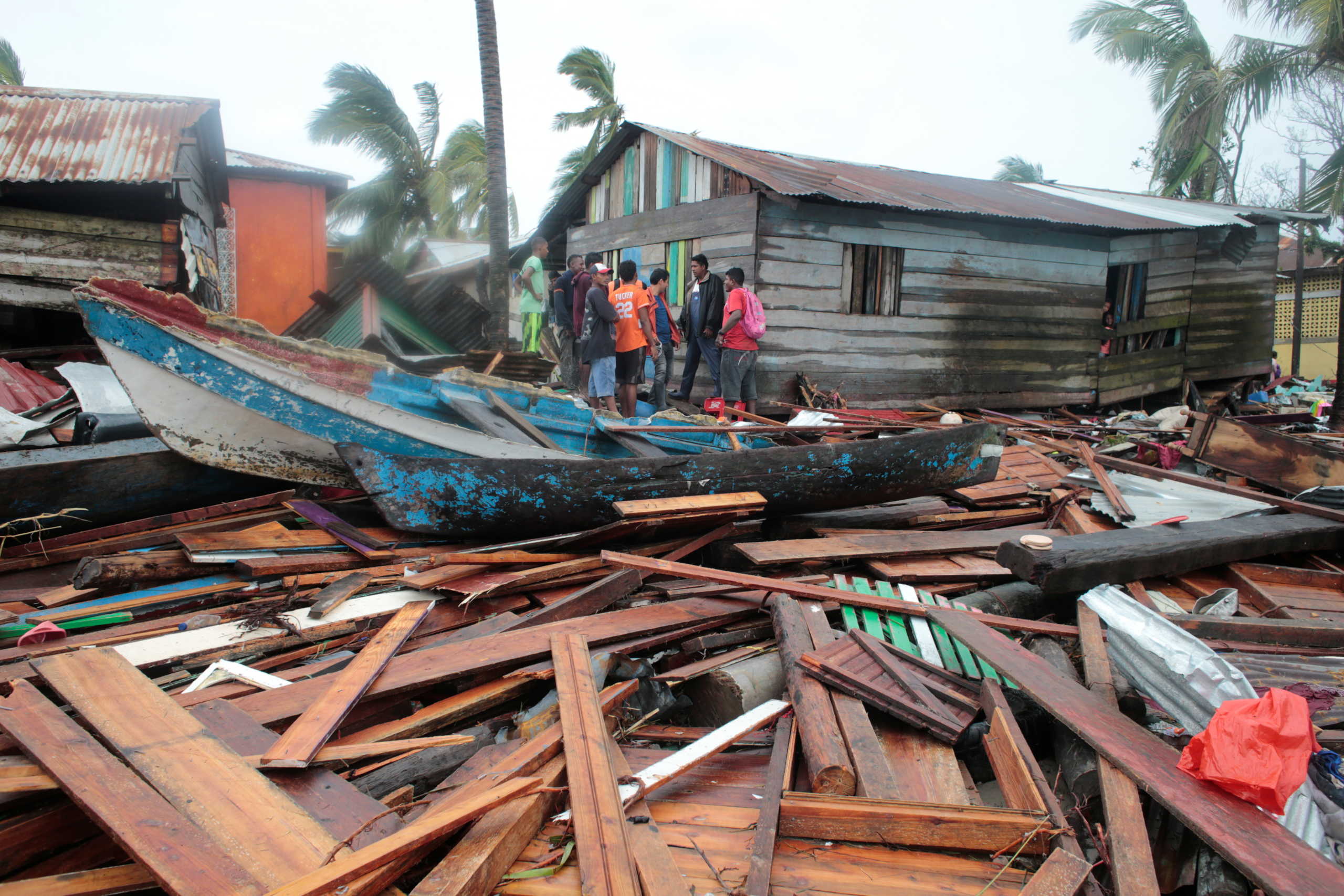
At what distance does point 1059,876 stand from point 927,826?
383mm

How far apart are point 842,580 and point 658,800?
2.21 metres

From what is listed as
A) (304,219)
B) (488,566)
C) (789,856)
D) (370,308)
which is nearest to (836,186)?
(488,566)

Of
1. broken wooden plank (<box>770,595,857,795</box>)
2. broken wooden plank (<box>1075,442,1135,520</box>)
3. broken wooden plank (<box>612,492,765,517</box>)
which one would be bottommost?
broken wooden plank (<box>770,595,857,795</box>)

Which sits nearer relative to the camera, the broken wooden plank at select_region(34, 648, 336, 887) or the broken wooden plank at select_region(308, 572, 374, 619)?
the broken wooden plank at select_region(34, 648, 336, 887)

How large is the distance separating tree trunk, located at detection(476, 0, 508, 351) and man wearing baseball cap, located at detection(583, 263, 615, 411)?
4345 millimetres

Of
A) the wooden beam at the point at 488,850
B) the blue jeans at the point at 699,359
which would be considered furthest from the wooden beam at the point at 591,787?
the blue jeans at the point at 699,359

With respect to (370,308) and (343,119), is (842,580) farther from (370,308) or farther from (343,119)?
(343,119)

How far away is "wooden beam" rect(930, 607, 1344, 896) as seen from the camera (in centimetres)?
221

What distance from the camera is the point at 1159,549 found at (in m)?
4.54

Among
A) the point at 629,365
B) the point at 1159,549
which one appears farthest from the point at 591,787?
the point at 629,365

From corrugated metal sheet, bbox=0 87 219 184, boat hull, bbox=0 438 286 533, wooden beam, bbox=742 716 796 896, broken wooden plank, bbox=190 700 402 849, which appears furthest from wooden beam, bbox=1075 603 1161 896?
corrugated metal sheet, bbox=0 87 219 184

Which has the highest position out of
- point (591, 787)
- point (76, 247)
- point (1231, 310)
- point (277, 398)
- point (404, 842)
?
point (76, 247)

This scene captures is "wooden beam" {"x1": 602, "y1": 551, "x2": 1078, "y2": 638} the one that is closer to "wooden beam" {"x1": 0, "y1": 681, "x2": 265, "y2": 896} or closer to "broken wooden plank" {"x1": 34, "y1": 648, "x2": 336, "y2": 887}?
"broken wooden plank" {"x1": 34, "y1": 648, "x2": 336, "y2": 887}

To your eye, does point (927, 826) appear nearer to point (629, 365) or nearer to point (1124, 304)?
point (629, 365)
